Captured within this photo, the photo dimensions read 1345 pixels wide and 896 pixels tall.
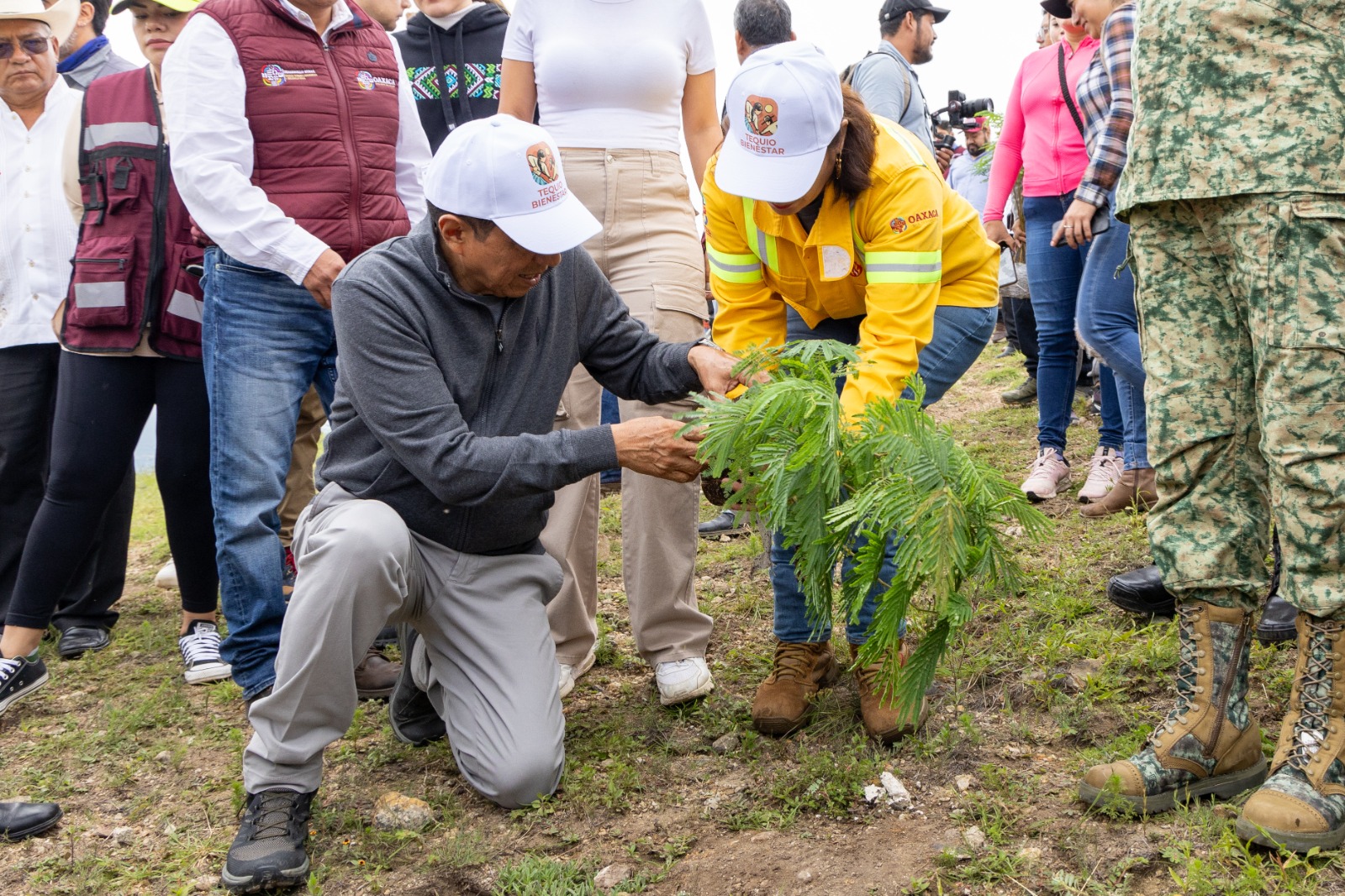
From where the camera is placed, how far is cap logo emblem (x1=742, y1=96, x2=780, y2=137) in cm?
269

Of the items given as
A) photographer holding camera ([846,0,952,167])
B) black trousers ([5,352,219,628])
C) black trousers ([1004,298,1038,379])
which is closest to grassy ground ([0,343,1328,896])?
black trousers ([5,352,219,628])

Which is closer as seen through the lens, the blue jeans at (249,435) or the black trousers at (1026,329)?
the blue jeans at (249,435)

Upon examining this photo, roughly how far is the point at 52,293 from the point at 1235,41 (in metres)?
3.98

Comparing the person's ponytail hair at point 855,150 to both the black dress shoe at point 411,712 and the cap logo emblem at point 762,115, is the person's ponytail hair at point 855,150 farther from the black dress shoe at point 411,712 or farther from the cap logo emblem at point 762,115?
the black dress shoe at point 411,712

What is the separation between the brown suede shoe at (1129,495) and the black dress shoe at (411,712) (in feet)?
8.46

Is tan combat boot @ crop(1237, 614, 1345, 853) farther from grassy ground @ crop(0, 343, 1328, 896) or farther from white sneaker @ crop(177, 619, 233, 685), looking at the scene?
white sneaker @ crop(177, 619, 233, 685)

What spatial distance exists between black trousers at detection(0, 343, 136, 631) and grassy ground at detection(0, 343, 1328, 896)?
0.62 metres

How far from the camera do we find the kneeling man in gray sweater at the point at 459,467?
2688 mm

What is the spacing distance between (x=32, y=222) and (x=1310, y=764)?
172 inches

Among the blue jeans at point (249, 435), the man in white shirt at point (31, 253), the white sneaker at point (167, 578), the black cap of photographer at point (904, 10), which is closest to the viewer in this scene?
the blue jeans at point (249, 435)

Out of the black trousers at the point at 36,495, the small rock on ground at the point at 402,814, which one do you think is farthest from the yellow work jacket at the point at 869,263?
the black trousers at the point at 36,495

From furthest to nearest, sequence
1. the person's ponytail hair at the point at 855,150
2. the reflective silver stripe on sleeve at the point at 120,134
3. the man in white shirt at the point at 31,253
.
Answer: the man in white shirt at the point at 31,253 < the reflective silver stripe on sleeve at the point at 120,134 < the person's ponytail hair at the point at 855,150

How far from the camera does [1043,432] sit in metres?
5.00

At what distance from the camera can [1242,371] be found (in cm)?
237
